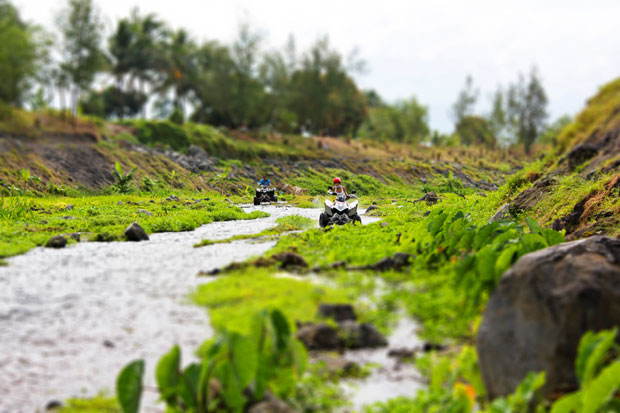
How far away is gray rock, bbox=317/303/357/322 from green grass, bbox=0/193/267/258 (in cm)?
634

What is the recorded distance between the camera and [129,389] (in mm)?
3814

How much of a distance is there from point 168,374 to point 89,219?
10.7 metres

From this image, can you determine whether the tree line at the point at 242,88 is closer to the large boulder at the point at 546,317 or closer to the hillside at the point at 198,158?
the hillside at the point at 198,158

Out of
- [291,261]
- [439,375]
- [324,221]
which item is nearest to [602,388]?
[439,375]

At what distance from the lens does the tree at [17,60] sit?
27.2 metres

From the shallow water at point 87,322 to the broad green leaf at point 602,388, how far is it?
306 cm

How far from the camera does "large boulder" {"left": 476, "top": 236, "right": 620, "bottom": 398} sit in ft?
13.2

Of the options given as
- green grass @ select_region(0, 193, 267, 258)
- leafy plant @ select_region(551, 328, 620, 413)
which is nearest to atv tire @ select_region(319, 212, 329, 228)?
green grass @ select_region(0, 193, 267, 258)

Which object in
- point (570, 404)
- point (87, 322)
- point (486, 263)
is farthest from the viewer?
point (486, 263)

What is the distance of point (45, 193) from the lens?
21.4 m

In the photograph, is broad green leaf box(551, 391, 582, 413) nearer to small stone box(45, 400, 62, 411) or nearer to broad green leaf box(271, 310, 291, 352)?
broad green leaf box(271, 310, 291, 352)

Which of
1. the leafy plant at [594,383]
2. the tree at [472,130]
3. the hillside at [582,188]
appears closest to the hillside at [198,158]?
the hillside at [582,188]

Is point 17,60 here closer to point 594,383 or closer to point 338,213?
point 338,213

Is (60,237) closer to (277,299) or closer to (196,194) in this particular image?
(277,299)
